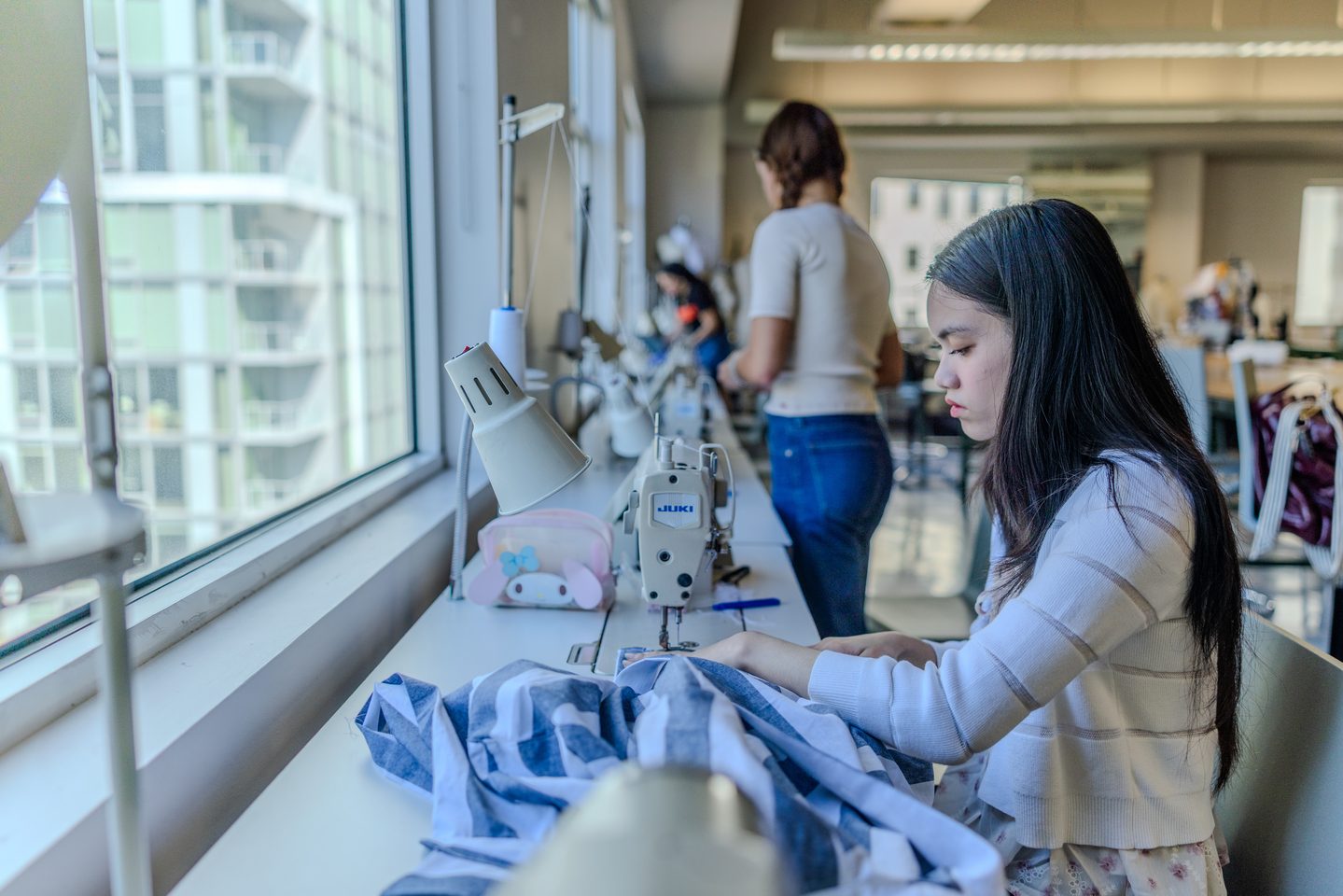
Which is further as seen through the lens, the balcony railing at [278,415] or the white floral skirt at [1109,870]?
the balcony railing at [278,415]

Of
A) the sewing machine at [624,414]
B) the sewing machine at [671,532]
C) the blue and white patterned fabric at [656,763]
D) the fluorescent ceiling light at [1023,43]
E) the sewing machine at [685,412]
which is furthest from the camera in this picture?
the fluorescent ceiling light at [1023,43]

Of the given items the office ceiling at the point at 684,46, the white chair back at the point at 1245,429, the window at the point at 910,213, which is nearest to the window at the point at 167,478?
the white chair back at the point at 1245,429

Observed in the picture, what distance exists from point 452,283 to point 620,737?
4.74 feet

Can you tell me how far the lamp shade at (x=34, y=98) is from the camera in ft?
1.48

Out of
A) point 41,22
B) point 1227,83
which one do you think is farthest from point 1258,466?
point 1227,83

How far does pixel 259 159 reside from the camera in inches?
70.4

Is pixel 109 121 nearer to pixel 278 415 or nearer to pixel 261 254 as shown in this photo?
pixel 261 254

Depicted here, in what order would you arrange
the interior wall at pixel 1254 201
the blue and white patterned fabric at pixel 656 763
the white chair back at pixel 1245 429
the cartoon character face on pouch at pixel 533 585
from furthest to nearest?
the interior wall at pixel 1254 201, the white chair back at pixel 1245 429, the cartoon character face on pouch at pixel 533 585, the blue and white patterned fabric at pixel 656 763

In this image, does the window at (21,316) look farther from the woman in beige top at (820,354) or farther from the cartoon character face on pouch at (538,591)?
the woman in beige top at (820,354)

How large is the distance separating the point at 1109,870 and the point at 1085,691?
0.57 ft

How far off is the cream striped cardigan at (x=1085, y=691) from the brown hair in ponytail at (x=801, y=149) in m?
1.32

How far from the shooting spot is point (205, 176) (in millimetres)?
1585

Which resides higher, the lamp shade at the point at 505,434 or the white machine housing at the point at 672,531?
the lamp shade at the point at 505,434

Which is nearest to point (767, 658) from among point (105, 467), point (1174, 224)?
point (105, 467)
